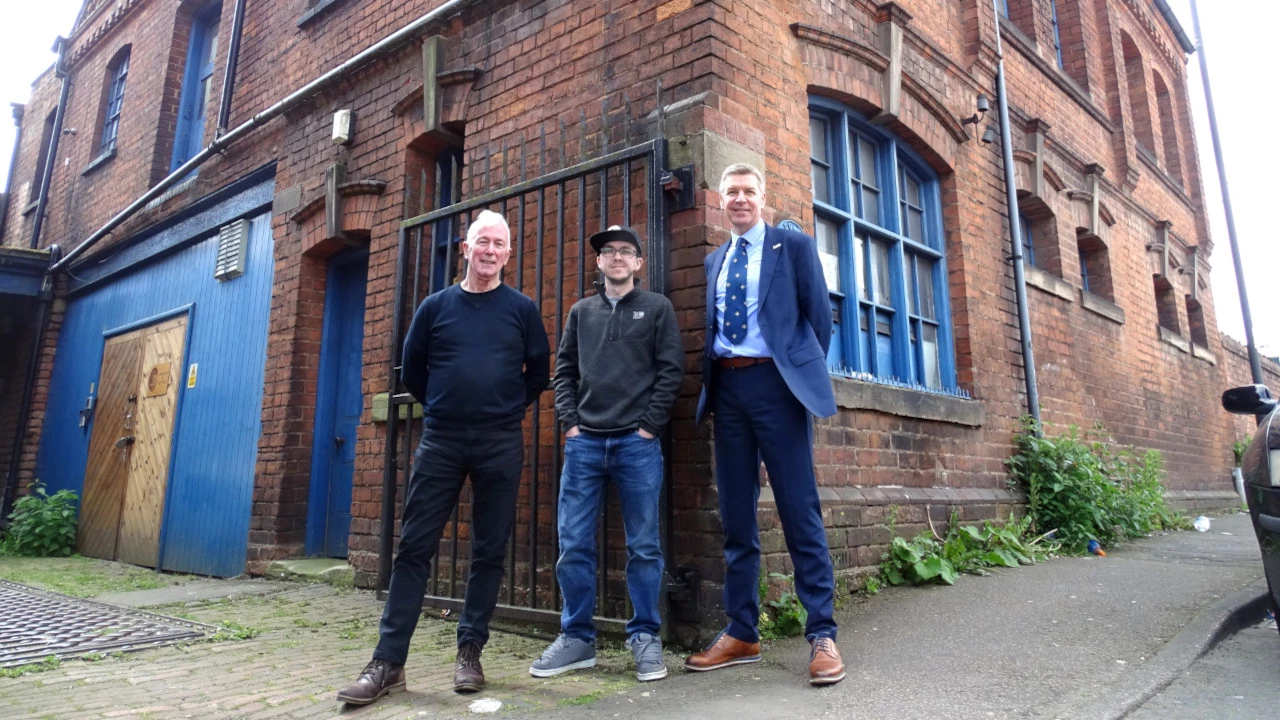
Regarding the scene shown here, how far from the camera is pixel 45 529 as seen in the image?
9.07 meters

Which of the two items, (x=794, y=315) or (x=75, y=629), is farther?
(x=75, y=629)

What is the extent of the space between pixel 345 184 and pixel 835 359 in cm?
392

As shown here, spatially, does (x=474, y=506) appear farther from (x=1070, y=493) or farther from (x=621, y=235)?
(x=1070, y=493)

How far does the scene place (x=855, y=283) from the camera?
17.5ft

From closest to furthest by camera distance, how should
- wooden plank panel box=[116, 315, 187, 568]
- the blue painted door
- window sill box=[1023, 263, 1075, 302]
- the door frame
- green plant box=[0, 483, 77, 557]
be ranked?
the blue painted door → window sill box=[1023, 263, 1075, 302] → the door frame → wooden plank panel box=[116, 315, 187, 568] → green plant box=[0, 483, 77, 557]

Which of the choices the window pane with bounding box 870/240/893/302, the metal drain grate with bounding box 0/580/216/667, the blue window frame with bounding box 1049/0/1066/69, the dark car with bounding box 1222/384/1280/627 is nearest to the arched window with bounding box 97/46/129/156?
the metal drain grate with bounding box 0/580/216/667

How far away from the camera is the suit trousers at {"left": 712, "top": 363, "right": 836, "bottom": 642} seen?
3.24 meters

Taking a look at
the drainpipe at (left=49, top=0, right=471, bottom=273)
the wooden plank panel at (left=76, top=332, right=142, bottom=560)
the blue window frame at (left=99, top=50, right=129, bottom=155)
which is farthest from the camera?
the blue window frame at (left=99, top=50, right=129, bottom=155)

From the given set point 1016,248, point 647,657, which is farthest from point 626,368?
point 1016,248

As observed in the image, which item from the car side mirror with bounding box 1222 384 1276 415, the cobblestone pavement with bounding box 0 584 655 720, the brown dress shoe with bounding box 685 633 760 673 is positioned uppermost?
the car side mirror with bounding box 1222 384 1276 415

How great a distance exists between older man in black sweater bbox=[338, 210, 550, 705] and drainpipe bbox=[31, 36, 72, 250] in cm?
1164

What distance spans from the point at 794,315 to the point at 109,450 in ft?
28.1

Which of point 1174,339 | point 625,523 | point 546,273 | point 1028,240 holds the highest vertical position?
point 1028,240

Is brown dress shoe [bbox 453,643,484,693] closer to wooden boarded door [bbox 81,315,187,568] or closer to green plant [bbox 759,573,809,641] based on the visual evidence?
green plant [bbox 759,573,809,641]
